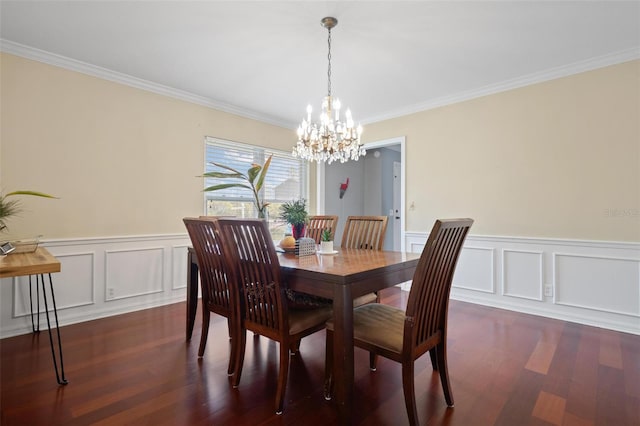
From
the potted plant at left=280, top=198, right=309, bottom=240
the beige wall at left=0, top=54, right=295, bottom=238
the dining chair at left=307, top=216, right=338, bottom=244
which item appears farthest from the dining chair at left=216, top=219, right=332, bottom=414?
the beige wall at left=0, top=54, right=295, bottom=238

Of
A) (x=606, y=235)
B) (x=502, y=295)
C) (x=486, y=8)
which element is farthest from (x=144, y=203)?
(x=606, y=235)

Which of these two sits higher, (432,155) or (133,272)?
(432,155)

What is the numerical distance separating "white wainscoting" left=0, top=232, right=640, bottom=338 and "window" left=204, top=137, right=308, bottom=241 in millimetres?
672

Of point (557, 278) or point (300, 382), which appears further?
point (557, 278)

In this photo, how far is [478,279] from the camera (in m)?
3.62

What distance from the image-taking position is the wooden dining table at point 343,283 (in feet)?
4.91

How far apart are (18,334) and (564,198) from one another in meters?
4.97

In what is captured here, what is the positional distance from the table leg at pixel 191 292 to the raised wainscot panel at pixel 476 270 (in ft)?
9.13

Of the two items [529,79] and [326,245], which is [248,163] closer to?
[326,245]

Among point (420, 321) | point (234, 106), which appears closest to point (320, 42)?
point (234, 106)

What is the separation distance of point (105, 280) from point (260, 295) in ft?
7.20

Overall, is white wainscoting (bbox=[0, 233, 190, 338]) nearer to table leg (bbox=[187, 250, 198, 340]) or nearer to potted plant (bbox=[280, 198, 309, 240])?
table leg (bbox=[187, 250, 198, 340])

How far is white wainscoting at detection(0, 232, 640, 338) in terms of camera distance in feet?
9.09

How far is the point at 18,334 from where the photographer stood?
2.62 meters
